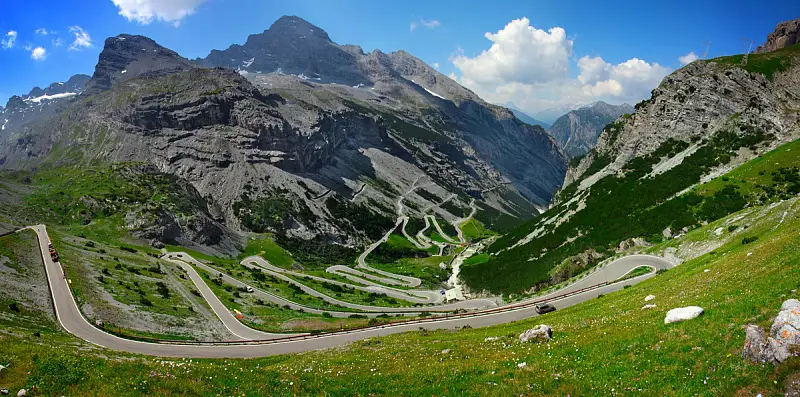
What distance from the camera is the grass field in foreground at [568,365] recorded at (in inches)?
591

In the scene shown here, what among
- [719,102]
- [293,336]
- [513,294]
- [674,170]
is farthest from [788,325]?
[719,102]

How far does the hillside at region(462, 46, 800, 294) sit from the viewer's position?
6631 centimetres

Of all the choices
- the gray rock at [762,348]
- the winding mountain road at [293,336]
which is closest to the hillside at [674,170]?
the winding mountain road at [293,336]

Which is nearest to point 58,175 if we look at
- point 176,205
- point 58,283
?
point 176,205

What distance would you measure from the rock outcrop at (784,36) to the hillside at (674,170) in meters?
66.6

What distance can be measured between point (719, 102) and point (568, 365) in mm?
101858

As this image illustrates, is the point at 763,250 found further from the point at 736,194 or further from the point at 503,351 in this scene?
the point at 736,194

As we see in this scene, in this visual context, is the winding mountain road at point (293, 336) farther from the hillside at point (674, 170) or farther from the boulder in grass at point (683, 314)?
the boulder in grass at point (683, 314)

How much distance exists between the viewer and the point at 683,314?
65.4 ft

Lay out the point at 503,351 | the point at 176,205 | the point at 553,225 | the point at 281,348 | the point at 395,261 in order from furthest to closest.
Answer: the point at 395,261, the point at 176,205, the point at 553,225, the point at 281,348, the point at 503,351

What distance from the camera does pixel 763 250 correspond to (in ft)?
87.7

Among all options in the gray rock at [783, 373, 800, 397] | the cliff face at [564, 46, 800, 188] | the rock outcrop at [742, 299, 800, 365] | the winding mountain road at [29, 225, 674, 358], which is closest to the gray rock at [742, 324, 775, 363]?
the rock outcrop at [742, 299, 800, 365]

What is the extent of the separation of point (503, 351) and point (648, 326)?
7.83 m

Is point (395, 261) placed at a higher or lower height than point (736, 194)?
lower
